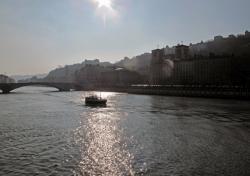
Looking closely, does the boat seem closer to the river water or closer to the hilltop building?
the river water

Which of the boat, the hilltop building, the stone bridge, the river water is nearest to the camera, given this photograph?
the river water

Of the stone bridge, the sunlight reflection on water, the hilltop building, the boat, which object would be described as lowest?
the sunlight reflection on water

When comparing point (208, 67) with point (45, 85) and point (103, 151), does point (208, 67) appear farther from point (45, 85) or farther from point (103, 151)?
point (103, 151)

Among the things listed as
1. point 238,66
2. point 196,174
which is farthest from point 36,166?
point 238,66

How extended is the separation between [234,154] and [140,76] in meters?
146

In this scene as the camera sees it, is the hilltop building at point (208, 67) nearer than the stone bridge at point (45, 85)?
Yes

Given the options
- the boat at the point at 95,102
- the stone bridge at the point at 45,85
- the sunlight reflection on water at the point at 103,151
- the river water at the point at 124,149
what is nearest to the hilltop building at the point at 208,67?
the stone bridge at the point at 45,85

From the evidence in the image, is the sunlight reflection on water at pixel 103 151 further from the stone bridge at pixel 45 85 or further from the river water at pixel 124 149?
the stone bridge at pixel 45 85

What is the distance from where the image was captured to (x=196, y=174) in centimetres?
1581

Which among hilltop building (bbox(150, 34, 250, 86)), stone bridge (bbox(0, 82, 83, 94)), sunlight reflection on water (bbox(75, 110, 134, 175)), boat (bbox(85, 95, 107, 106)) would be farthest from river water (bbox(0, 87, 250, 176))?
stone bridge (bbox(0, 82, 83, 94))

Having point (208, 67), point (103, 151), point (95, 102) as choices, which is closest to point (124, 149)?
point (103, 151)

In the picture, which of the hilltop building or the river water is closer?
the river water

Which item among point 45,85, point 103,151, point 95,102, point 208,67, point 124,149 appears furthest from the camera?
point 45,85

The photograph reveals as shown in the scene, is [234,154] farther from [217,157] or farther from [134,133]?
[134,133]
